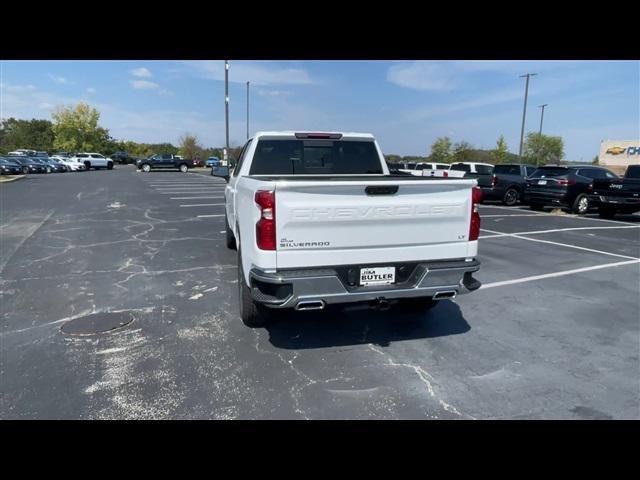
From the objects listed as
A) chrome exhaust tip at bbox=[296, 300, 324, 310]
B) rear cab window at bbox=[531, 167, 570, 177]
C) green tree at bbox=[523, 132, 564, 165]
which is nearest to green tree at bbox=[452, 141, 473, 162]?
green tree at bbox=[523, 132, 564, 165]

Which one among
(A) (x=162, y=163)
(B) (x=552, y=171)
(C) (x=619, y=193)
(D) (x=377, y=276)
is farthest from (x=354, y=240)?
(A) (x=162, y=163)

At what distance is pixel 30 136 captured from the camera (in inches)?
3327

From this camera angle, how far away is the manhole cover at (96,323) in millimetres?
4254

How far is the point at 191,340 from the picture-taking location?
405 centimetres

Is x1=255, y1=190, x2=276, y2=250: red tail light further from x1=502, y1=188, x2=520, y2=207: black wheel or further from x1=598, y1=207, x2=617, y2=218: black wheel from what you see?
x1=502, y1=188, x2=520, y2=207: black wheel

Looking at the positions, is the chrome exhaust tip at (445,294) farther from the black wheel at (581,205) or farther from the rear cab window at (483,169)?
the rear cab window at (483,169)

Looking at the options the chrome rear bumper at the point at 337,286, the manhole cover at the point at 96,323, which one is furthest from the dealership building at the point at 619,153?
the manhole cover at the point at 96,323

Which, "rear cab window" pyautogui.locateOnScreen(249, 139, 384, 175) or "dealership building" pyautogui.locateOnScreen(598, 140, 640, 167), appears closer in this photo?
"rear cab window" pyautogui.locateOnScreen(249, 139, 384, 175)

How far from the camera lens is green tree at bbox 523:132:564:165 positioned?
6494 centimetres

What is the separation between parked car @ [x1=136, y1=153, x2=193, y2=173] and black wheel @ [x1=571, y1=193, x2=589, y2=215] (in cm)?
3726
